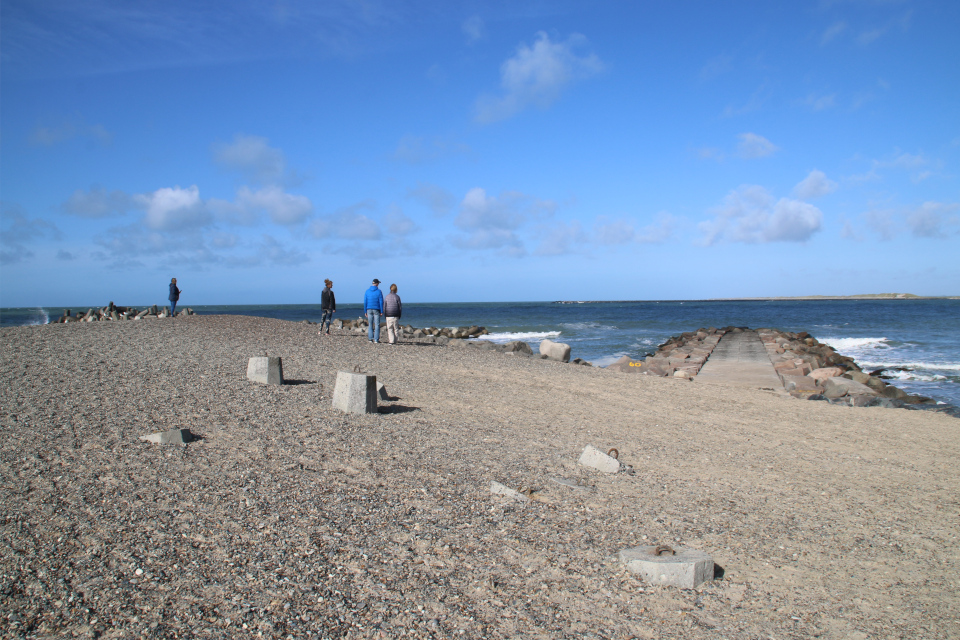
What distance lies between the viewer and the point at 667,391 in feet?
36.3

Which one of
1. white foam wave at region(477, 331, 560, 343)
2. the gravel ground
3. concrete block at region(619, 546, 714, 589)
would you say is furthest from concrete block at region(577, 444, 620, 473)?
white foam wave at region(477, 331, 560, 343)

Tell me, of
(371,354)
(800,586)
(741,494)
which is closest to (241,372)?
(371,354)

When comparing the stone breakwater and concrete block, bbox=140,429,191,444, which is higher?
concrete block, bbox=140,429,191,444

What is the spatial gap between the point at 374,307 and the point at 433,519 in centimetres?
1181

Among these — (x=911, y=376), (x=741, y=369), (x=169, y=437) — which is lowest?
(x=911, y=376)

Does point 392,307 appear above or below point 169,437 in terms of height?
above

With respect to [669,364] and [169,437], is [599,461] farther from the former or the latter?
[669,364]

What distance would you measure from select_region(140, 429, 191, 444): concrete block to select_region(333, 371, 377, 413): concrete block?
78.0 inches

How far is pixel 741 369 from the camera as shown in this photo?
1684cm

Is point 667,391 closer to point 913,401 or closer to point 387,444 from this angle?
point 913,401

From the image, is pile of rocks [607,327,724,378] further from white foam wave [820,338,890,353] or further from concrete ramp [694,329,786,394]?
white foam wave [820,338,890,353]

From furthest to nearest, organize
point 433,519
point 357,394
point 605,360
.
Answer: point 605,360 → point 357,394 → point 433,519

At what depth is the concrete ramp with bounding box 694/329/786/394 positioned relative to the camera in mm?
14085

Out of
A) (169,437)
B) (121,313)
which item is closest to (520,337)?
(121,313)
